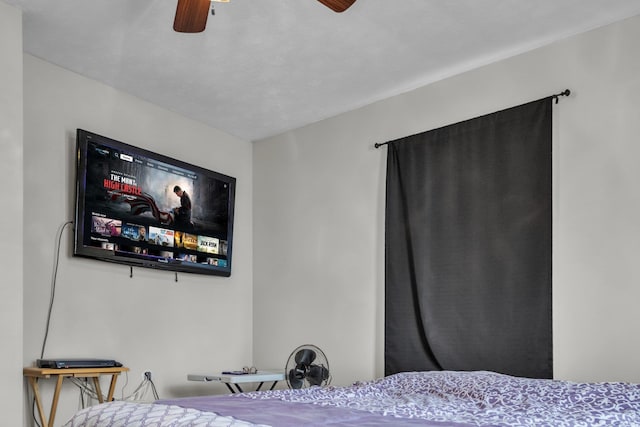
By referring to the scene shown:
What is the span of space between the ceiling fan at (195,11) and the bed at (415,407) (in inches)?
65.4

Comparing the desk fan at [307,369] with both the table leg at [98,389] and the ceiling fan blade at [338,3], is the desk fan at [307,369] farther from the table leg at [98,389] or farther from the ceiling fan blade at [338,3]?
the ceiling fan blade at [338,3]

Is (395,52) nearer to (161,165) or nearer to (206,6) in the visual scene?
(206,6)

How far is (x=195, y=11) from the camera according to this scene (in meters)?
2.75

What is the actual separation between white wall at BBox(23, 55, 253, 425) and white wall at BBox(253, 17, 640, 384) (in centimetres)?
37

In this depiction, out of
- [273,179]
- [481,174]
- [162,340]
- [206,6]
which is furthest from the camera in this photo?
[273,179]

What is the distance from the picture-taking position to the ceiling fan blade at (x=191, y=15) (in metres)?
2.70

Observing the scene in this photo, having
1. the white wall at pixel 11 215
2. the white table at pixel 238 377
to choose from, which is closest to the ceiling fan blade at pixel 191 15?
the white wall at pixel 11 215

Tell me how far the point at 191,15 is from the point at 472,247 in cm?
218

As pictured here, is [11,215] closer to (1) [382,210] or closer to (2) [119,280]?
(2) [119,280]

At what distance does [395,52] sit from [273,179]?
5.93ft

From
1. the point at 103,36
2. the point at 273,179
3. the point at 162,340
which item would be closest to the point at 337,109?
the point at 273,179

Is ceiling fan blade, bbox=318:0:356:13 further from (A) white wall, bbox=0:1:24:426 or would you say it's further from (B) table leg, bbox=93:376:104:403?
(B) table leg, bbox=93:376:104:403

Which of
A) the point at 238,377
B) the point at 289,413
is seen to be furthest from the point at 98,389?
the point at 289,413

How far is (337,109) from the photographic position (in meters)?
4.82
